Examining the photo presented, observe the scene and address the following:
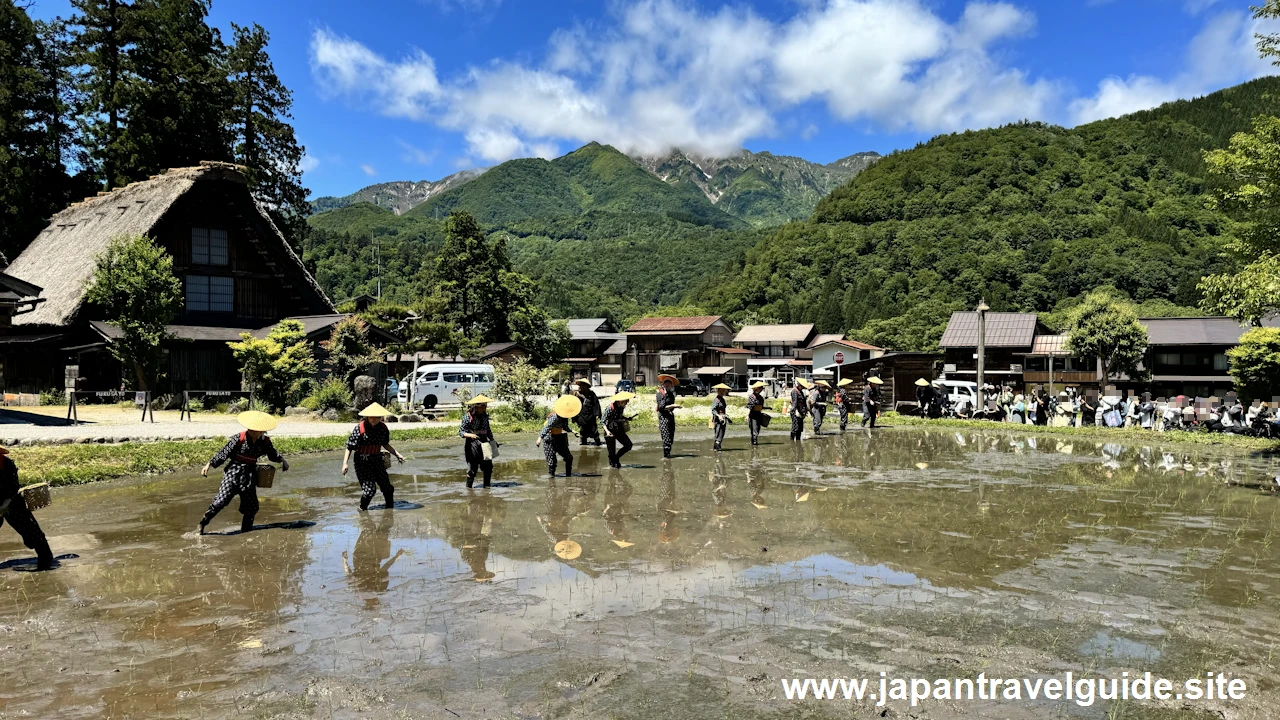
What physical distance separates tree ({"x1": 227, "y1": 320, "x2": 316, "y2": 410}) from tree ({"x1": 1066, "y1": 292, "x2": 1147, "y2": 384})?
36.3 metres

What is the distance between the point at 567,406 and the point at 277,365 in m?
14.8

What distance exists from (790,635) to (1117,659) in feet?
7.19

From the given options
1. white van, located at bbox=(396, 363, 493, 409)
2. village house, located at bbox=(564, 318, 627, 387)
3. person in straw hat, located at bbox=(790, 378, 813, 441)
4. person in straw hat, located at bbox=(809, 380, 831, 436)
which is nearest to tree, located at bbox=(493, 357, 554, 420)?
white van, located at bbox=(396, 363, 493, 409)

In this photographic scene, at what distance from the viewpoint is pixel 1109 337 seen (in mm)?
37625

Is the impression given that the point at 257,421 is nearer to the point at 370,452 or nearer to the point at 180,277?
the point at 370,452

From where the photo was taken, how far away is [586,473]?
14156mm

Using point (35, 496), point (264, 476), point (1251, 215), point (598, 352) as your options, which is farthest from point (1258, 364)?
point (598, 352)

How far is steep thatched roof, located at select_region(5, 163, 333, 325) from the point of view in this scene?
27.1 m

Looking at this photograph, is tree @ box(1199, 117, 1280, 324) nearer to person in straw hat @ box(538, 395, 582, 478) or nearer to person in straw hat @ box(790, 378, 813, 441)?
person in straw hat @ box(790, 378, 813, 441)

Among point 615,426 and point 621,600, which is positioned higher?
point 615,426

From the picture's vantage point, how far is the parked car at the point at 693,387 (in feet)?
172

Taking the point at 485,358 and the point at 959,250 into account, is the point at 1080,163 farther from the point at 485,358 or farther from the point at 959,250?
the point at 485,358

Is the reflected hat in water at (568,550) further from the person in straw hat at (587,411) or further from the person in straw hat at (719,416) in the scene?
the person in straw hat at (719,416)

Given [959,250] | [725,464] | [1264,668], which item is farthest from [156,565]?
[959,250]
